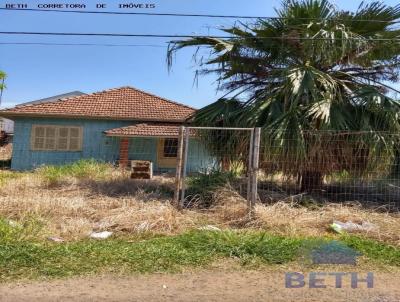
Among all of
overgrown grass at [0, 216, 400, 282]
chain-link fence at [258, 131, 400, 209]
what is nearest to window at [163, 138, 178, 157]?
chain-link fence at [258, 131, 400, 209]

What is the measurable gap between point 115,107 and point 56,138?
3170mm

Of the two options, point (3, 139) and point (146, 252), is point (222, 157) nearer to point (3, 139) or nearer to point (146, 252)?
point (146, 252)

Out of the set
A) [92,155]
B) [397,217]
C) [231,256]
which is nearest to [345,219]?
[397,217]

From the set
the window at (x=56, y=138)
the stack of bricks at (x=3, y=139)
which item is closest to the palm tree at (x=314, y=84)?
the window at (x=56, y=138)

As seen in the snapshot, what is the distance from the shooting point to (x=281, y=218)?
6918 mm

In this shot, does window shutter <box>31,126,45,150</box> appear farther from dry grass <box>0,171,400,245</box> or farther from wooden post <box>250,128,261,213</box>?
wooden post <box>250,128,261,213</box>

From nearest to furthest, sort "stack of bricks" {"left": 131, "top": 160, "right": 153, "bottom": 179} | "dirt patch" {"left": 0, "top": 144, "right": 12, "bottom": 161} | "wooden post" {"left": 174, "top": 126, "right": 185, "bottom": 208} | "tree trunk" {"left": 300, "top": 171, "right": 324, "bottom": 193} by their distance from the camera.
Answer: "wooden post" {"left": 174, "top": 126, "right": 185, "bottom": 208} → "tree trunk" {"left": 300, "top": 171, "right": 324, "bottom": 193} → "stack of bricks" {"left": 131, "top": 160, "right": 153, "bottom": 179} → "dirt patch" {"left": 0, "top": 144, "right": 12, "bottom": 161}

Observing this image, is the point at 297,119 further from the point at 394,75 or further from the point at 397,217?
the point at 394,75

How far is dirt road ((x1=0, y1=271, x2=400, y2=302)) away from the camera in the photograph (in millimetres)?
4020

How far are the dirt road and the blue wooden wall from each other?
14.8m

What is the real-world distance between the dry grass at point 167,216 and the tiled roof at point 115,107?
1060cm

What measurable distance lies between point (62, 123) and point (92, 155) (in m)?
2.03

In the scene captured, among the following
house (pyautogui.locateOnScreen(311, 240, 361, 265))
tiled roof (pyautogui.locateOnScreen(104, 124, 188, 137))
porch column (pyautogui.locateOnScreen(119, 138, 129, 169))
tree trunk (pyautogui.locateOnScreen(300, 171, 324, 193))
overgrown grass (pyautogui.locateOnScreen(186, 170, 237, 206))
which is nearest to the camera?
house (pyautogui.locateOnScreen(311, 240, 361, 265))

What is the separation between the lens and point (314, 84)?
879cm
